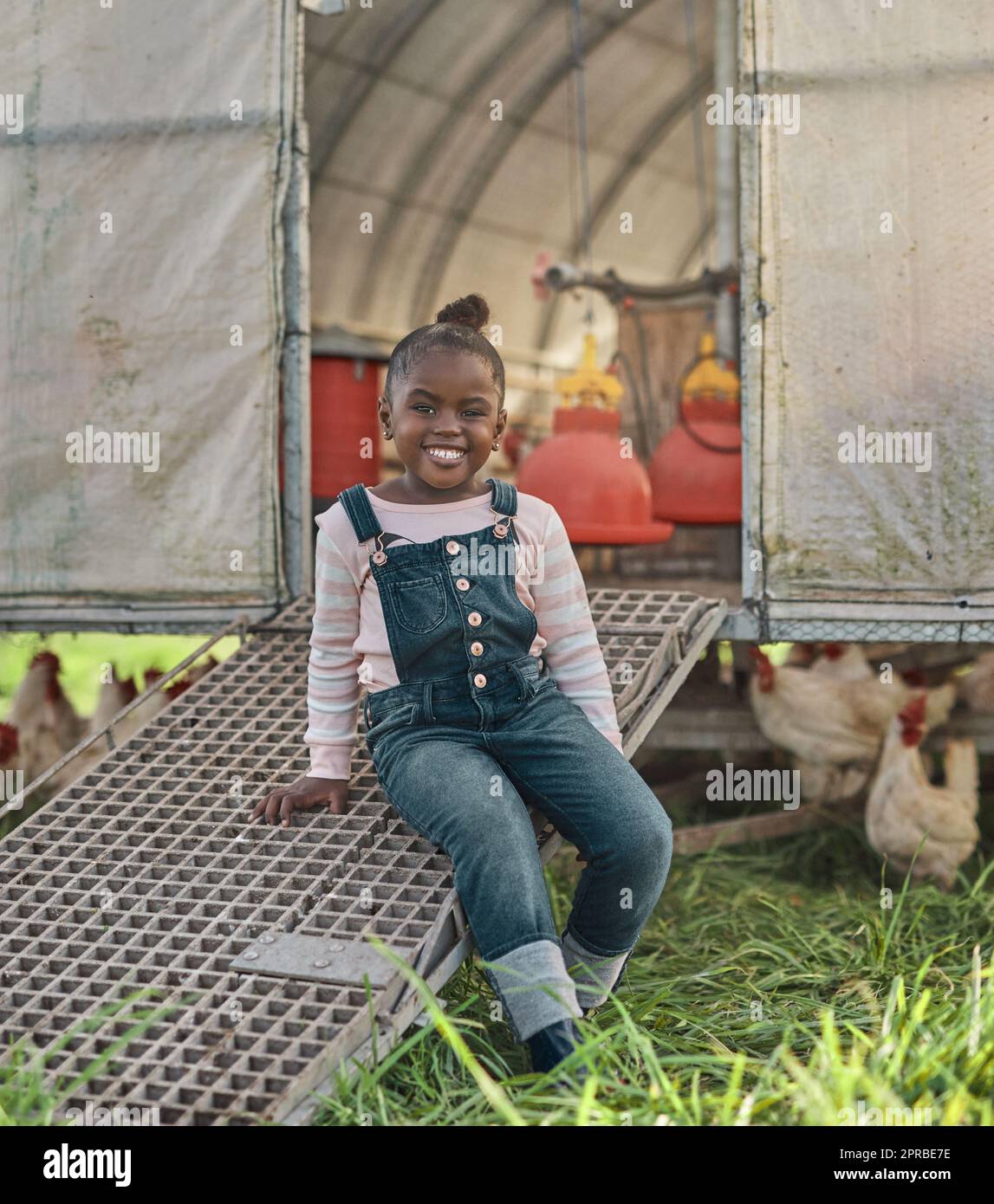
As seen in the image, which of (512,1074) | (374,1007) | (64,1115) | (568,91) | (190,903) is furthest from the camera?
(568,91)

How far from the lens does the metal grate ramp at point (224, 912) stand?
224cm

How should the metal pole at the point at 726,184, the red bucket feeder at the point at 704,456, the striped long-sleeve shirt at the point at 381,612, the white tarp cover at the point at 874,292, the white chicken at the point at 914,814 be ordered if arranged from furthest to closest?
the metal pole at the point at 726,184 < the red bucket feeder at the point at 704,456 < the white chicken at the point at 914,814 < the white tarp cover at the point at 874,292 < the striped long-sleeve shirt at the point at 381,612

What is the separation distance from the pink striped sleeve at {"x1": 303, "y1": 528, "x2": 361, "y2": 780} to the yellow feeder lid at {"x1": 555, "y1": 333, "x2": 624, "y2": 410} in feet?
6.52

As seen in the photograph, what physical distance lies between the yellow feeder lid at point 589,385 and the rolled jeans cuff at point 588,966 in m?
2.41

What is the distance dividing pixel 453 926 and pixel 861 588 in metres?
1.89

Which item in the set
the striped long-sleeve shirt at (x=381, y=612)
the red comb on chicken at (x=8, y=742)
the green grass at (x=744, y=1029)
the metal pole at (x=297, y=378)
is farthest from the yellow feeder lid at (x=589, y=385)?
the red comb on chicken at (x=8, y=742)

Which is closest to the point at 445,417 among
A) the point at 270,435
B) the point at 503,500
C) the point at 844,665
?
the point at 503,500

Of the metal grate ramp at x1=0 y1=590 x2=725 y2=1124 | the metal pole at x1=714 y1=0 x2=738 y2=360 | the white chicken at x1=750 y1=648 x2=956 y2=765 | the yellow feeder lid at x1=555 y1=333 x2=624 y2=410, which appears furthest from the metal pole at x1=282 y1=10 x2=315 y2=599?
the metal pole at x1=714 y1=0 x2=738 y2=360

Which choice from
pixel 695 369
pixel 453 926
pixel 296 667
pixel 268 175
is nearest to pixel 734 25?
pixel 695 369

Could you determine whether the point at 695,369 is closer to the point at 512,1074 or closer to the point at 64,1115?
the point at 512,1074

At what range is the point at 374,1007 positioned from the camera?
2344 millimetres

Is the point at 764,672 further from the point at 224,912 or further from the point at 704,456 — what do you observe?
the point at 224,912

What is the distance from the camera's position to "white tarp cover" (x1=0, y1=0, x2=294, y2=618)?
4.14 m

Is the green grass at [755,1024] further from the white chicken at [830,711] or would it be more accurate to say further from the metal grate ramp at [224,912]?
the white chicken at [830,711]
